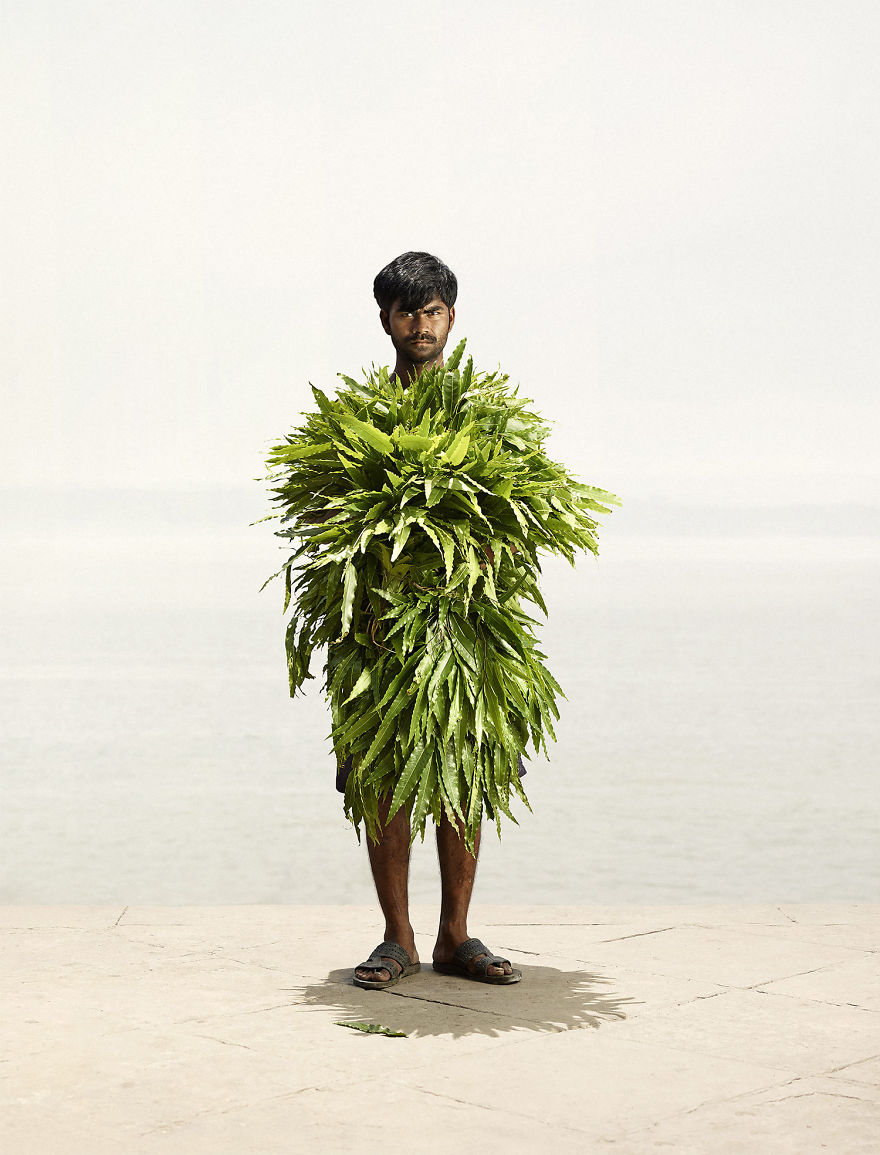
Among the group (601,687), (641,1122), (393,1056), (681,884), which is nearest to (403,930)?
(393,1056)

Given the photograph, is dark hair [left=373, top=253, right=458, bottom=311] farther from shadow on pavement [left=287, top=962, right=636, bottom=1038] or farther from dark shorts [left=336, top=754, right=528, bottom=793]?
shadow on pavement [left=287, top=962, right=636, bottom=1038]

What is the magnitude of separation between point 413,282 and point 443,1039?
180 centimetres

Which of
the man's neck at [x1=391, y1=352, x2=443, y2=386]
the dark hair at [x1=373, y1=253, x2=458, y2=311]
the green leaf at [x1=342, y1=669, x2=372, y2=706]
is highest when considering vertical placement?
the dark hair at [x1=373, y1=253, x2=458, y2=311]

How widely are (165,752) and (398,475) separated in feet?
21.1

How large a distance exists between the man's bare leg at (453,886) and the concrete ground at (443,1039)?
92mm

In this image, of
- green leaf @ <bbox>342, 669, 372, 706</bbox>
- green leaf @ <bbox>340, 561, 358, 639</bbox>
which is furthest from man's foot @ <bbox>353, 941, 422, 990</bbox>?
green leaf @ <bbox>340, 561, 358, 639</bbox>

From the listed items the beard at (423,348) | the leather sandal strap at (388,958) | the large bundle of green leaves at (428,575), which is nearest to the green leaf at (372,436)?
the large bundle of green leaves at (428,575)

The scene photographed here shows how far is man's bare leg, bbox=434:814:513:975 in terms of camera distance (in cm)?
372

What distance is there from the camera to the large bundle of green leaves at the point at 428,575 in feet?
11.0

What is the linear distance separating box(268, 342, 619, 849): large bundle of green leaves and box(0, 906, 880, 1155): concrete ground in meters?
0.49

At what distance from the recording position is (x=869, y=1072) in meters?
2.92

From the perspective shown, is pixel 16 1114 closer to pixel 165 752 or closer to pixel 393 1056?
pixel 393 1056

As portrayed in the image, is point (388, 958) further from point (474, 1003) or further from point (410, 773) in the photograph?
point (410, 773)

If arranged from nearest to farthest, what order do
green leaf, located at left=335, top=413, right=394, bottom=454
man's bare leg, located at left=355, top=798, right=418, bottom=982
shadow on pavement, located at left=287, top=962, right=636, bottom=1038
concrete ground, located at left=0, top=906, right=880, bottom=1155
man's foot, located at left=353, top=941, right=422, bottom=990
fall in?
concrete ground, located at left=0, top=906, right=880, bottom=1155 → shadow on pavement, located at left=287, top=962, right=636, bottom=1038 → green leaf, located at left=335, top=413, right=394, bottom=454 → man's foot, located at left=353, top=941, right=422, bottom=990 → man's bare leg, located at left=355, top=798, right=418, bottom=982
